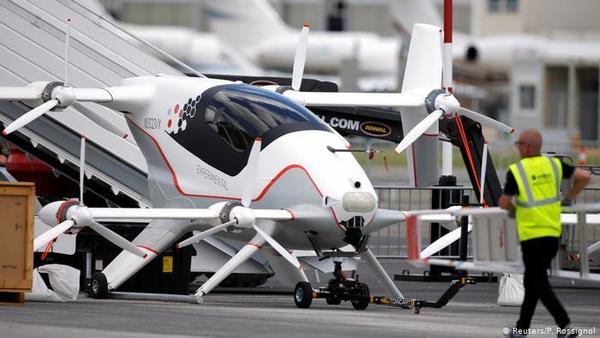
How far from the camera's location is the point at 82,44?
62.7 ft

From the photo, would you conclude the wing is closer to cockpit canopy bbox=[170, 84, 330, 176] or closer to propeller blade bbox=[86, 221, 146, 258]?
propeller blade bbox=[86, 221, 146, 258]

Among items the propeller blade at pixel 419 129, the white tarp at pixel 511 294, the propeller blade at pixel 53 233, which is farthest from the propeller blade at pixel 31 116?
the white tarp at pixel 511 294

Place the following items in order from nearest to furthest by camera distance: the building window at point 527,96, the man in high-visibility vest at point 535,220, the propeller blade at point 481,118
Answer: the man in high-visibility vest at point 535,220
the propeller blade at point 481,118
the building window at point 527,96

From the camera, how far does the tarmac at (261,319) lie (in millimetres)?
12289

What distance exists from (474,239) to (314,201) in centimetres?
250

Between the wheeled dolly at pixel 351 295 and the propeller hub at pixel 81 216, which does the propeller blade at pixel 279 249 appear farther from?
the propeller hub at pixel 81 216

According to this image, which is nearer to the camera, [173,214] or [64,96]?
[173,214]

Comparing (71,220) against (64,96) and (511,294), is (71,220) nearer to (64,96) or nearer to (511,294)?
(64,96)

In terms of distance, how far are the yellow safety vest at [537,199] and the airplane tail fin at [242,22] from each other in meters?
65.9

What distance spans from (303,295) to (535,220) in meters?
3.83

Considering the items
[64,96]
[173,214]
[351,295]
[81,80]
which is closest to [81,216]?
[173,214]

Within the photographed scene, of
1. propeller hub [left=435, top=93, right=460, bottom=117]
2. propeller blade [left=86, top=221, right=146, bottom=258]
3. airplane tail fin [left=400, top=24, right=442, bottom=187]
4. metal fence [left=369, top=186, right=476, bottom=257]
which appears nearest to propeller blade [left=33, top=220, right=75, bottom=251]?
propeller blade [left=86, top=221, right=146, bottom=258]

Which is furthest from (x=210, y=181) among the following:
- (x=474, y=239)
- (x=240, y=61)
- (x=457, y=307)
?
(x=240, y=61)

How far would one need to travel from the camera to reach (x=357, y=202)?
14.2m
